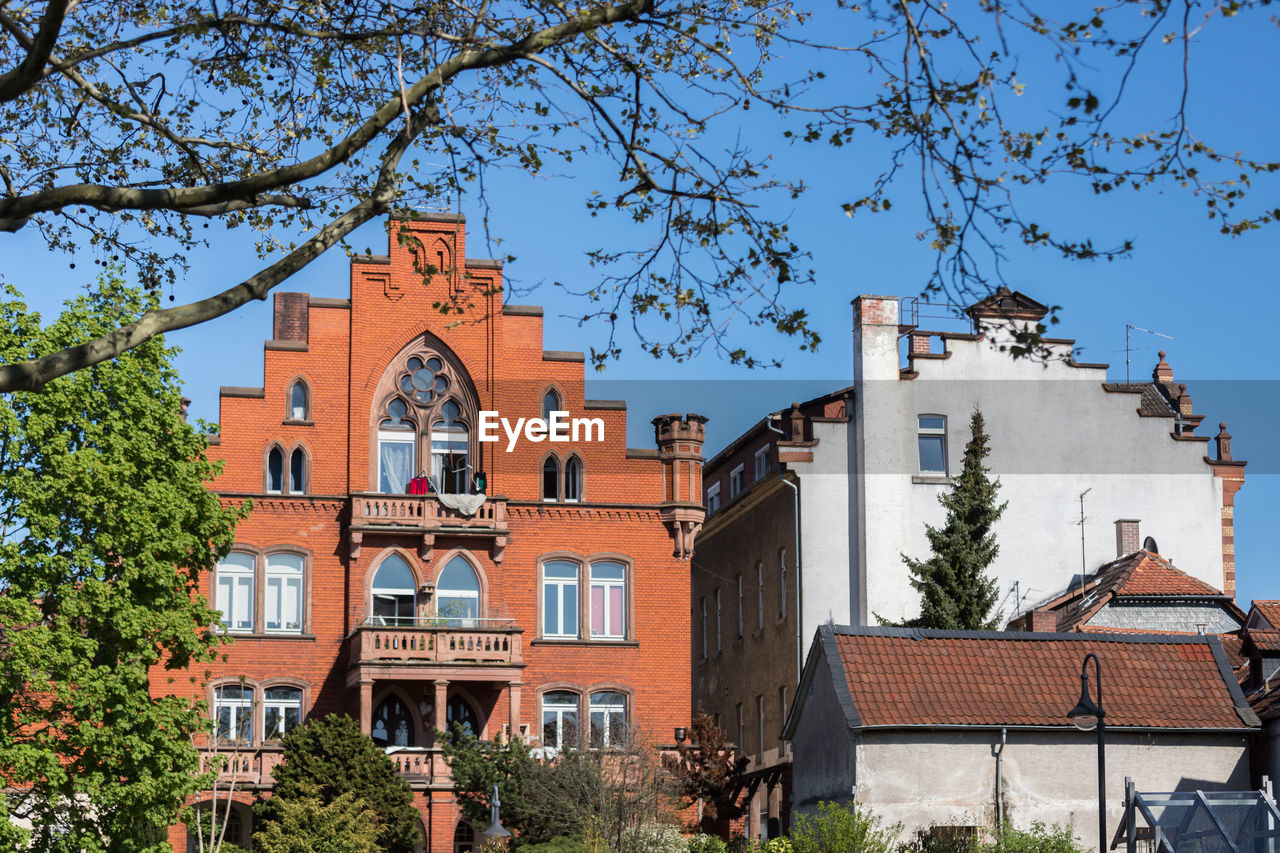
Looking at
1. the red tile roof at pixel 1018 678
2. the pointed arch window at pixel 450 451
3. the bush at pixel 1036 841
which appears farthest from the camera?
the pointed arch window at pixel 450 451

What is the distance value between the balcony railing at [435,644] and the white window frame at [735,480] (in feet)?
42.0

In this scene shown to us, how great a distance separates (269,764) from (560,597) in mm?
9139

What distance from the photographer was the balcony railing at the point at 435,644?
42500 mm

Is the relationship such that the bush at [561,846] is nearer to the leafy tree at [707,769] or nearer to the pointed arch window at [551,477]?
the leafy tree at [707,769]

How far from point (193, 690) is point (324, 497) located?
5.93m

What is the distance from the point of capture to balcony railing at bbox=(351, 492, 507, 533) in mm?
44469

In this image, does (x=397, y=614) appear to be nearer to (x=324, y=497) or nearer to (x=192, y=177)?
(x=324, y=497)

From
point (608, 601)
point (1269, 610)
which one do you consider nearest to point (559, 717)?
point (608, 601)

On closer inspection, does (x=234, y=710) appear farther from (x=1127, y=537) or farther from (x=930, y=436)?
(x=1127, y=537)

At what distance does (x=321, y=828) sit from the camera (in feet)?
114

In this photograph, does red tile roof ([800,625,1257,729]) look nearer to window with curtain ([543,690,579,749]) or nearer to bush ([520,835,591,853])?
bush ([520,835,591,853])

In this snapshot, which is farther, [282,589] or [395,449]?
[395,449]

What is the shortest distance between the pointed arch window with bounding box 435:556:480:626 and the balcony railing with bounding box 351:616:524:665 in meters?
0.98

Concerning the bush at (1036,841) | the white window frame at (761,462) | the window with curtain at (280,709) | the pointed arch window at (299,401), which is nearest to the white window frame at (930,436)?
the white window frame at (761,462)
